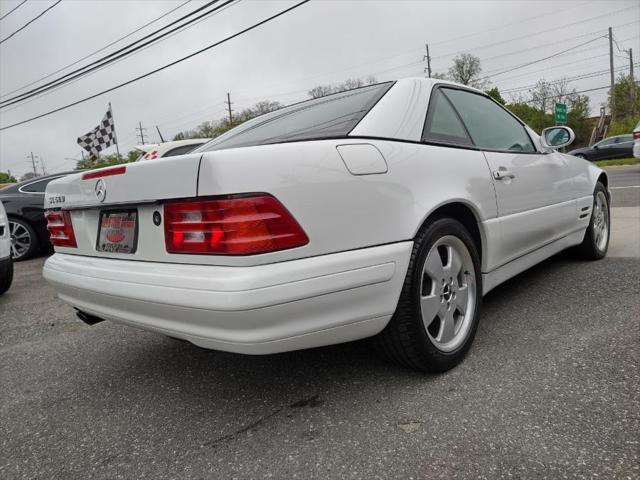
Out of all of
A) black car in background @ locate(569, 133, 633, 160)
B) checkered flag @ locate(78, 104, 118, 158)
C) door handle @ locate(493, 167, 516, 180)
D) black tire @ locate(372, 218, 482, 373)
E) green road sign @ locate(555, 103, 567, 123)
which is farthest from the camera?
black car in background @ locate(569, 133, 633, 160)

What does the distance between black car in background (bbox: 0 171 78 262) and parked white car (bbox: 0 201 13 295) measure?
2347mm

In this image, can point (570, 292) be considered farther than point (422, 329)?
Yes

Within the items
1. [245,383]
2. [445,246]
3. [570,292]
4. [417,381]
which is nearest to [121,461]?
[245,383]

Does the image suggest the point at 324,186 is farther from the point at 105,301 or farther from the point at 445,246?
the point at 105,301

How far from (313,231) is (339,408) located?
0.72 m

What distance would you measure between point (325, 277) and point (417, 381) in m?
0.72

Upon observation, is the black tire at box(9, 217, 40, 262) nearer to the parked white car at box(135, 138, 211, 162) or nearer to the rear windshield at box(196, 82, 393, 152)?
the parked white car at box(135, 138, 211, 162)

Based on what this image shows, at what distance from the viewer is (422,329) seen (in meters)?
1.83

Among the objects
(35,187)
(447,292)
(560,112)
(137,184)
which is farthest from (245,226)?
(560,112)

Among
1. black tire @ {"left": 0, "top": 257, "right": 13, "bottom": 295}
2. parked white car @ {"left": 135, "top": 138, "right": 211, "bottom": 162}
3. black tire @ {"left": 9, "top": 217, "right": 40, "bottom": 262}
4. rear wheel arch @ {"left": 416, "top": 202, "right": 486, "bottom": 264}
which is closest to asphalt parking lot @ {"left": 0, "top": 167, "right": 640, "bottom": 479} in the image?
rear wheel arch @ {"left": 416, "top": 202, "right": 486, "bottom": 264}

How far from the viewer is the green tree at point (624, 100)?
35.8 metres

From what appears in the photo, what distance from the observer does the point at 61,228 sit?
88.0 inches

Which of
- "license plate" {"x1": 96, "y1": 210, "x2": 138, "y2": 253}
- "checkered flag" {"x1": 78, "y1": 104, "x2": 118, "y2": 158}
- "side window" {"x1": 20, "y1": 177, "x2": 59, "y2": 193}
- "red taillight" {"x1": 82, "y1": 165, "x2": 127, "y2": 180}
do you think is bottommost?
"license plate" {"x1": 96, "y1": 210, "x2": 138, "y2": 253}

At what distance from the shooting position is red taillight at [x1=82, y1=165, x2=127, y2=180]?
1801 mm
